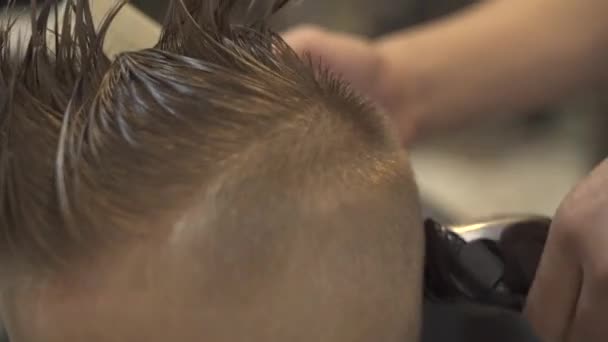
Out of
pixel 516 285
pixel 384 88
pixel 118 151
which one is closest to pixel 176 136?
pixel 118 151

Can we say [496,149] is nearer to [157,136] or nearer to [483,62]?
[483,62]

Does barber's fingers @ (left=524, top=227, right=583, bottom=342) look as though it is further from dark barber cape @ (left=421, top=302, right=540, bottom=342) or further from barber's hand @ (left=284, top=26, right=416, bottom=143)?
barber's hand @ (left=284, top=26, right=416, bottom=143)

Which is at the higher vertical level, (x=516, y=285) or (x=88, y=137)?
(x=88, y=137)

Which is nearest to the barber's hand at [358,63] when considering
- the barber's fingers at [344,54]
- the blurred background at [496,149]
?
the barber's fingers at [344,54]

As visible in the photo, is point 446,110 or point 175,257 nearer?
point 175,257

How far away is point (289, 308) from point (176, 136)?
0.08 metres

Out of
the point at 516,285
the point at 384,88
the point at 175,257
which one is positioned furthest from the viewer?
the point at 384,88

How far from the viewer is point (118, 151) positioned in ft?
1.10

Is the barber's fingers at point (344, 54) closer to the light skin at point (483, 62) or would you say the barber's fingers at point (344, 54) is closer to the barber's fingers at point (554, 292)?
the light skin at point (483, 62)

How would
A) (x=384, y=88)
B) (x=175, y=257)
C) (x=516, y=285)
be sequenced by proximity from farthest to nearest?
(x=384, y=88)
(x=516, y=285)
(x=175, y=257)

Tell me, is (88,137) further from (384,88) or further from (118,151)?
(384,88)

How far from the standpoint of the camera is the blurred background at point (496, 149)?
119 centimetres

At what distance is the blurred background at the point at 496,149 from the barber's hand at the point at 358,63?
0.45m

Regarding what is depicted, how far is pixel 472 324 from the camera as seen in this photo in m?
0.45
